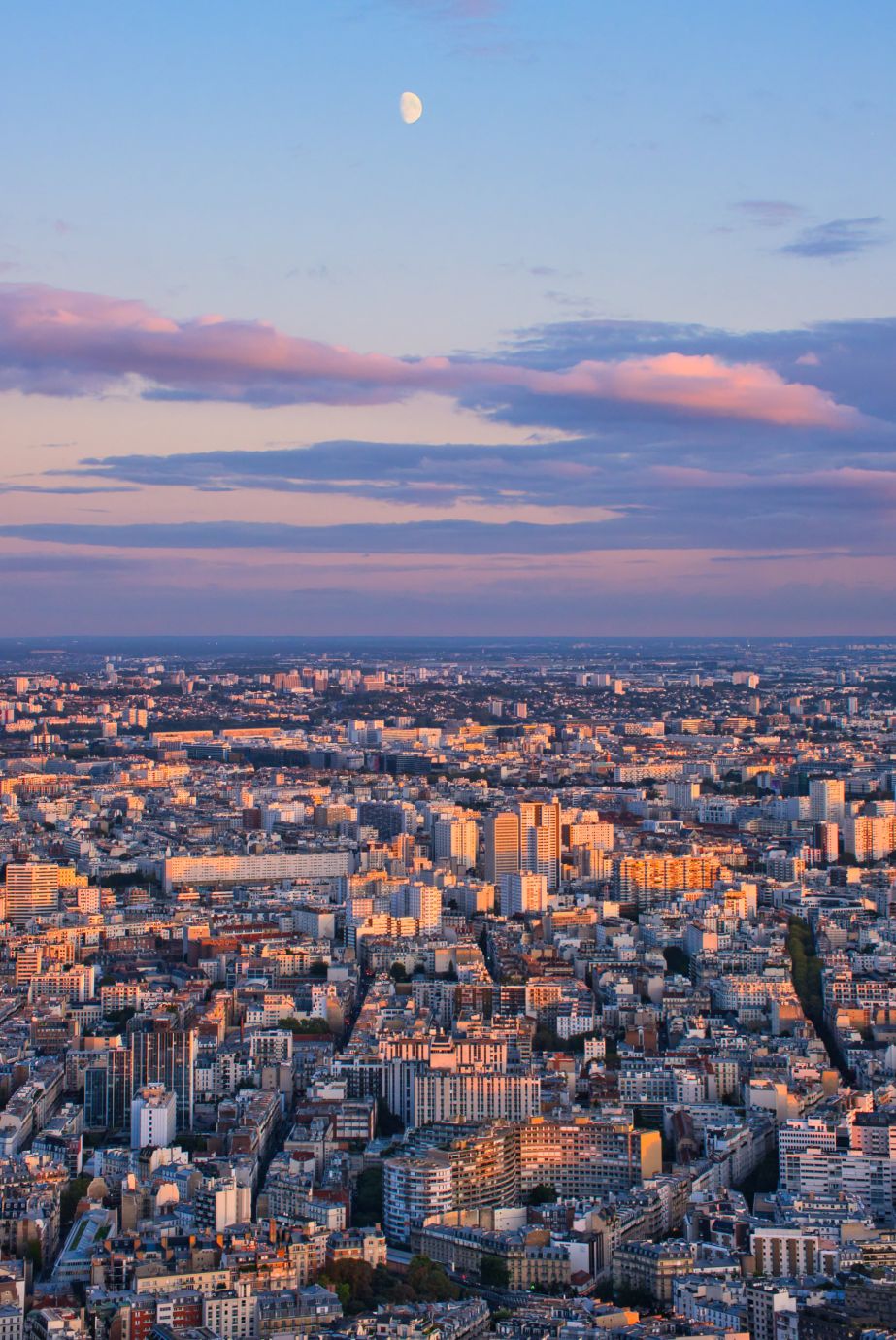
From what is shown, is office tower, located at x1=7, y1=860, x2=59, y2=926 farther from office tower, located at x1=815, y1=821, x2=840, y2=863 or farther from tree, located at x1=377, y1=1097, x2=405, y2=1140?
office tower, located at x1=815, y1=821, x2=840, y2=863

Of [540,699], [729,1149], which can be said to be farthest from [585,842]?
[540,699]

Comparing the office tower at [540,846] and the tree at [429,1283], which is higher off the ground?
the office tower at [540,846]

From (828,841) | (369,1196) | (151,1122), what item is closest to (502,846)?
(828,841)

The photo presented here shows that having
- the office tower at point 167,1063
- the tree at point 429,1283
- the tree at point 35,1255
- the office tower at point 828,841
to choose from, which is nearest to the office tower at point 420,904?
the office tower at point 828,841

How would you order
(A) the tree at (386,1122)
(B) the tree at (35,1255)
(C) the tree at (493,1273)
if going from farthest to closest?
(A) the tree at (386,1122), (B) the tree at (35,1255), (C) the tree at (493,1273)

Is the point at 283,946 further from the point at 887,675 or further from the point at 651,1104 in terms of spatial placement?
the point at 887,675

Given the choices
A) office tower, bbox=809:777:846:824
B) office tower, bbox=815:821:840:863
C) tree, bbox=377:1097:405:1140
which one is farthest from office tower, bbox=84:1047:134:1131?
office tower, bbox=809:777:846:824

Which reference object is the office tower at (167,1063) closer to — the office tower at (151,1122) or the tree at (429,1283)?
the office tower at (151,1122)
